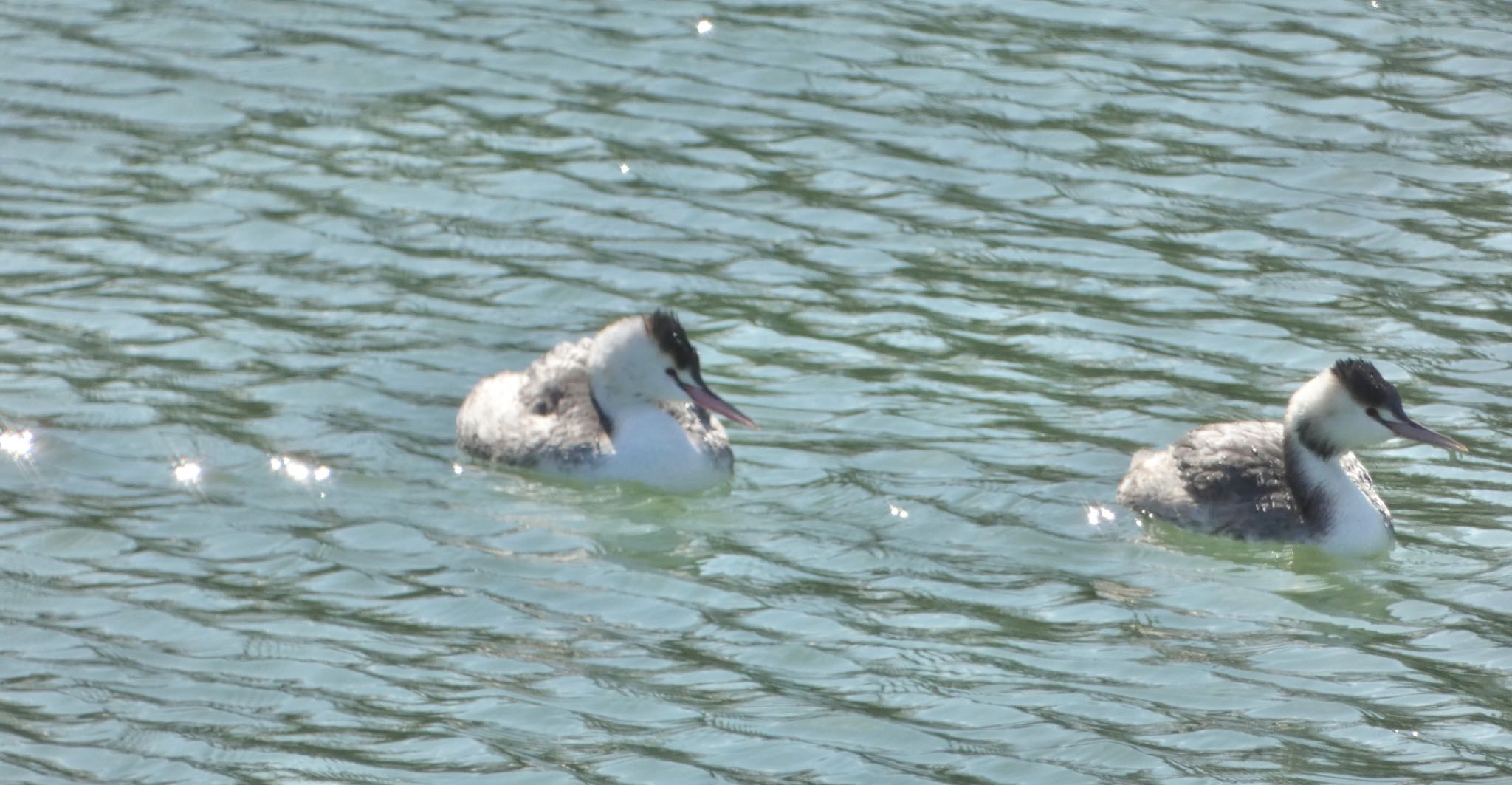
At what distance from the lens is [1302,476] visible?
11.7 meters

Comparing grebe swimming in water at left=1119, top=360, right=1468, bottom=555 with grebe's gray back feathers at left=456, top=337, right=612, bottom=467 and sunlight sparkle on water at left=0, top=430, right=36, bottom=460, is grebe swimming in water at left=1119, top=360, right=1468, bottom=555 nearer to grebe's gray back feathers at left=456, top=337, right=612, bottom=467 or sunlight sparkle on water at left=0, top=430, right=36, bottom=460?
grebe's gray back feathers at left=456, top=337, right=612, bottom=467

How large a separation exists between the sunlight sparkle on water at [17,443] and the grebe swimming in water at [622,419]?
218 cm

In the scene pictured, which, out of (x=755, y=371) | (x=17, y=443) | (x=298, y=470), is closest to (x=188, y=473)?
(x=298, y=470)

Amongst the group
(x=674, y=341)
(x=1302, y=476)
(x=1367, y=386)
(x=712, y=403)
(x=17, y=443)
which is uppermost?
(x=1367, y=386)

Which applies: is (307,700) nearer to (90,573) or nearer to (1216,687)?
(90,573)

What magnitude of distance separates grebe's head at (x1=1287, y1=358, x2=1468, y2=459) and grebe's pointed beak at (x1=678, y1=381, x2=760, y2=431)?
274 cm

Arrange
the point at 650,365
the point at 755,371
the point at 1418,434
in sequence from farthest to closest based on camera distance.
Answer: the point at 755,371 < the point at 650,365 < the point at 1418,434

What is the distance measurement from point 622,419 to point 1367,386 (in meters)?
3.81

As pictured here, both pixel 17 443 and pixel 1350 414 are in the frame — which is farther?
pixel 17 443

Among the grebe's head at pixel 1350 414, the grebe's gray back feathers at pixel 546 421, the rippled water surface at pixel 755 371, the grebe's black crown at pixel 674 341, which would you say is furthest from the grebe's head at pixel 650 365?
the grebe's head at pixel 1350 414

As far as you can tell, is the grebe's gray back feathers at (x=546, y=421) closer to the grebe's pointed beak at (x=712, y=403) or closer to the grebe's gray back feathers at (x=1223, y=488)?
the grebe's pointed beak at (x=712, y=403)

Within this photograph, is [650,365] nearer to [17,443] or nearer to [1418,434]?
[17,443]

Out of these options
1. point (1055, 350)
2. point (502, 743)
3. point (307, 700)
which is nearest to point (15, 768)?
point (307, 700)

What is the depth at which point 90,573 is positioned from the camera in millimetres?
10445
